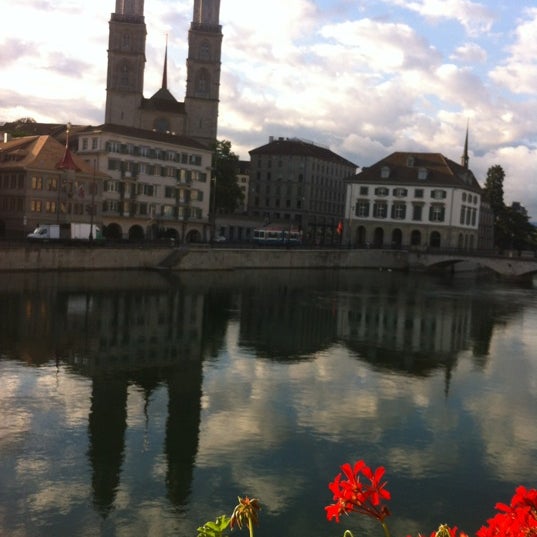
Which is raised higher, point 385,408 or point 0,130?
point 0,130

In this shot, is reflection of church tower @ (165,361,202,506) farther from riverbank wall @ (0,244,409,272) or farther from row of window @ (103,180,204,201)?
Result: row of window @ (103,180,204,201)

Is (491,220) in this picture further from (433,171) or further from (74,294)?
(74,294)

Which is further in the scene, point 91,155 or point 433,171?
point 433,171

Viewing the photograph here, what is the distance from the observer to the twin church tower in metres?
122

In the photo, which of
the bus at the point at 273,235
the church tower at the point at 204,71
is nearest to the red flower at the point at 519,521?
the bus at the point at 273,235

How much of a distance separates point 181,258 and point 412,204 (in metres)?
48.8

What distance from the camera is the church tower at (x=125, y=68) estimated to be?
122m

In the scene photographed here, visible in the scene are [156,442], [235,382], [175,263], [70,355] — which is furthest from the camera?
[175,263]

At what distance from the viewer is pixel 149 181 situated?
92.6m

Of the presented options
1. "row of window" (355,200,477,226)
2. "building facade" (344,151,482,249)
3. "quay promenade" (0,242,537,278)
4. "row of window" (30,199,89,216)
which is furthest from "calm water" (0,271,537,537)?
"row of window" (355,200,477,226)

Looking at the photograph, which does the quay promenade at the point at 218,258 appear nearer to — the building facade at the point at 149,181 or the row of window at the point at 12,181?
the row of window at the point at 12,181

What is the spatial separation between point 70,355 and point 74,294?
770 inches

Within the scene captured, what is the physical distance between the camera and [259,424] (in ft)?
76.1

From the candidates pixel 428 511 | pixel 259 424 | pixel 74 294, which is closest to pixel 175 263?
pixel 74 294
